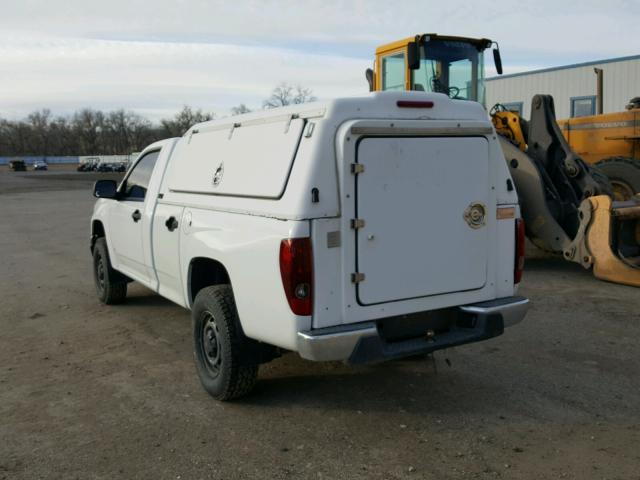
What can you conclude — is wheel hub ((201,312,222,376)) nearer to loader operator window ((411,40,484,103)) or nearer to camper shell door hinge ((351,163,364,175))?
camper shell door hinge ((351,163,364,175))

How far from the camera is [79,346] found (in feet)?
19.7

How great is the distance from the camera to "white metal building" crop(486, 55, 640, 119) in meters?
22.4

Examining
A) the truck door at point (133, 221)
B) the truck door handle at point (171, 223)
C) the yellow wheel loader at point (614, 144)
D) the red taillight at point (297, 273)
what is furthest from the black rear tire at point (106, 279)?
the yellow wheel loader at point (614, 144)

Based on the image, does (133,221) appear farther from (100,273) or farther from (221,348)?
(221,348)

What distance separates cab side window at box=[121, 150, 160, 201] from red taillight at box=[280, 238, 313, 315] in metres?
2.90

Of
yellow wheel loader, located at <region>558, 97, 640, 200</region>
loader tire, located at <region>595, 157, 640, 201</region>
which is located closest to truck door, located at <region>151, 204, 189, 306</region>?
loader tire, located at <region>595, 157, 640, 201</region>

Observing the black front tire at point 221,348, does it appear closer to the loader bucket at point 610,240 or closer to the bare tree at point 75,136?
the loader bucket at point 610,240

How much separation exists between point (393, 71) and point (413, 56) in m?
0.96

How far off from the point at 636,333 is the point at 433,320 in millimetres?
2944

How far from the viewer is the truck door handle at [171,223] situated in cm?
516

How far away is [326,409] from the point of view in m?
4.47

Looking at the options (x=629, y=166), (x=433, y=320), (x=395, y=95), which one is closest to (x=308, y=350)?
(x=433, y=320)

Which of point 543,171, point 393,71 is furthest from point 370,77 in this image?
point 543,171

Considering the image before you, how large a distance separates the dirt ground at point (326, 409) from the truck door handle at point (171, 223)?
1189 millimetres
